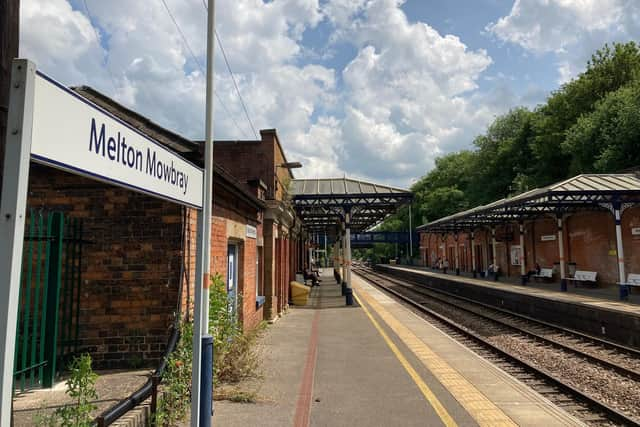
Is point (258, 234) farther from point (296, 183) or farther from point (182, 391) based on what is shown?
point (296, 183)

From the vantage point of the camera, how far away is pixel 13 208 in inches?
58.0

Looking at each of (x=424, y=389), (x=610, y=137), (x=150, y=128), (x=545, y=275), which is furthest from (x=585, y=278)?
(x=150, y=128)

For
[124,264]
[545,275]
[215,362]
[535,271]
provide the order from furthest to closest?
1. [535,271]
2. [545,275]
3. [215,362]
4. [124,264]

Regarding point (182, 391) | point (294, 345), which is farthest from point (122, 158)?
point (294, 345)

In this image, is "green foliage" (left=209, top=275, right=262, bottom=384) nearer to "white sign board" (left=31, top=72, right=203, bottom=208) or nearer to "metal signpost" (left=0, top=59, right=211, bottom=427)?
"white sign board" (left=31, top=72, right=203, bottom=208)

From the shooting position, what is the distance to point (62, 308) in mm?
4938

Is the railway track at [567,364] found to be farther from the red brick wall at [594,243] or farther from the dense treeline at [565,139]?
the dense treeline at [565,139]

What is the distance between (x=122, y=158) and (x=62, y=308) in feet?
12.5

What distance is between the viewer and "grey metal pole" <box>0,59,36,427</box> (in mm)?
1432

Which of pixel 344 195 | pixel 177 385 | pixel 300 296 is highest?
pixel 344 195

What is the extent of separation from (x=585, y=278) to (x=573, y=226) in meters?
3.35

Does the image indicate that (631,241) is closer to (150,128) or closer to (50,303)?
(150,128)

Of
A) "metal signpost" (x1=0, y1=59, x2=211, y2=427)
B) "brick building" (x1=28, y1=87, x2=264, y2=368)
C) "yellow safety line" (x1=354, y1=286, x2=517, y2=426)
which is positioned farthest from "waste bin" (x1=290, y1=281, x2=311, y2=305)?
"metal signpost" (x1=0, y1=59, x2=211, y2=427)

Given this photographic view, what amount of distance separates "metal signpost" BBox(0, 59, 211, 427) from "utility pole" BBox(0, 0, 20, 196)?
0.28 m
